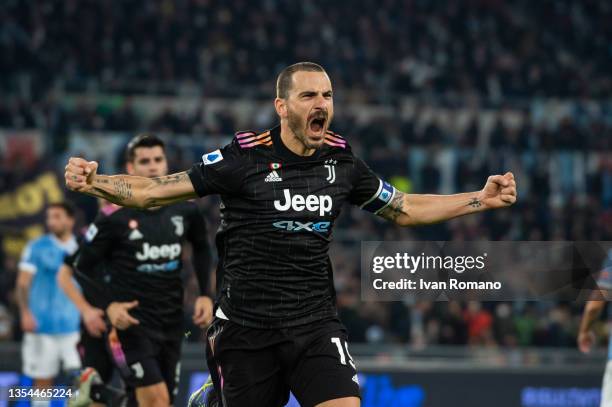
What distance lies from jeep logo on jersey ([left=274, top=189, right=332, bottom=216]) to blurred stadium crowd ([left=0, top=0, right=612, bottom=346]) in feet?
28.8

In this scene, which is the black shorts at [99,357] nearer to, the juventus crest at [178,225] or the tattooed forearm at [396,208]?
the juventus crest at [178,225]

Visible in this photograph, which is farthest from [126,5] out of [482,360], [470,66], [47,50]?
[482,360]

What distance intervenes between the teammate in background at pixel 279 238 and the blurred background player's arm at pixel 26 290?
5.63 meters

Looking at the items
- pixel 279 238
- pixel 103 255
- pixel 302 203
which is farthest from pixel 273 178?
pixel 103 255

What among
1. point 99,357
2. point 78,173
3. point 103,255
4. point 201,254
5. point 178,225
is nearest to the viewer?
point 78,173

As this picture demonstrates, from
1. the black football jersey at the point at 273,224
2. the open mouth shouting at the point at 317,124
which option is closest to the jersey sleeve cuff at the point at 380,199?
the black football jersey at the point at 273,224

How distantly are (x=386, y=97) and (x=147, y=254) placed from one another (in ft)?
49.9

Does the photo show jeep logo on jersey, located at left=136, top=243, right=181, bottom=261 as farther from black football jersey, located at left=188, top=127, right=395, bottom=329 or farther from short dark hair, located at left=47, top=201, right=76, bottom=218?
short dark hair, located at left=47, top=201, right=76, bottom=218

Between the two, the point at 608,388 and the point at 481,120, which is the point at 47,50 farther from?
the point at 608,388

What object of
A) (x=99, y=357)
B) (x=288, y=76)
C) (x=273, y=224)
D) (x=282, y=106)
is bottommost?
(x=99, y=357)

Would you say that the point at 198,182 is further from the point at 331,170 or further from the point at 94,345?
the point at 94,345

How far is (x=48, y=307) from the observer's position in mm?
10922

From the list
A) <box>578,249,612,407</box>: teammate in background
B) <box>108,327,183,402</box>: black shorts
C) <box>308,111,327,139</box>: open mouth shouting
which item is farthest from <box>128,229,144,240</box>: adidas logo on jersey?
<box>578,249,612,407</box>: teammate in background

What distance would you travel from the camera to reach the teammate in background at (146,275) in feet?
23.6
